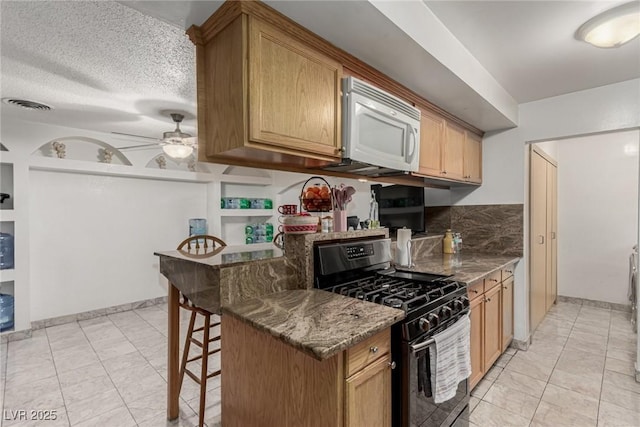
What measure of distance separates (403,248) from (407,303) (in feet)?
3.57

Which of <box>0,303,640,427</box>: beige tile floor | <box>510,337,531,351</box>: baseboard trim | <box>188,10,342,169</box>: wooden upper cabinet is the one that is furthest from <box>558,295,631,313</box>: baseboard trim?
<box>188,10,342,169</box>: wooden upper cabinet

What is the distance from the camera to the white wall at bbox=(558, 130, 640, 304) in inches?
153

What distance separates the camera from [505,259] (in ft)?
9.41

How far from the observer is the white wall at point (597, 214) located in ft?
12.8

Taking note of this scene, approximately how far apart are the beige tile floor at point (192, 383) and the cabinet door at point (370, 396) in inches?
43.3

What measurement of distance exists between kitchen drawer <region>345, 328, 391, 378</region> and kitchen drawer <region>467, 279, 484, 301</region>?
973mm

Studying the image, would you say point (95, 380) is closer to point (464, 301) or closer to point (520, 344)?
point (464, 301)

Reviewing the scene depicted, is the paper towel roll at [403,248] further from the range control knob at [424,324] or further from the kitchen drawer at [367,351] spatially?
the kitchen drawer at [367,351]

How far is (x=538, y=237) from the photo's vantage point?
3.39 metres

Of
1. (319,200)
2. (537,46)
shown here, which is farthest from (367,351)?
(537,46)

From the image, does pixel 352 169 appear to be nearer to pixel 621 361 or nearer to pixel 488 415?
pixel 488 415

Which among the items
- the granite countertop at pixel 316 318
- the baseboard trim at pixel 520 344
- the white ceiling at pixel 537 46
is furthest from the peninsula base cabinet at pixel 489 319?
the white ceiling at pixel 537 46

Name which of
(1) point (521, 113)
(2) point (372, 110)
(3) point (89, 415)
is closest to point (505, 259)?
(1) point (521, 113)

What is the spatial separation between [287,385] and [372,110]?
4.95 ft
